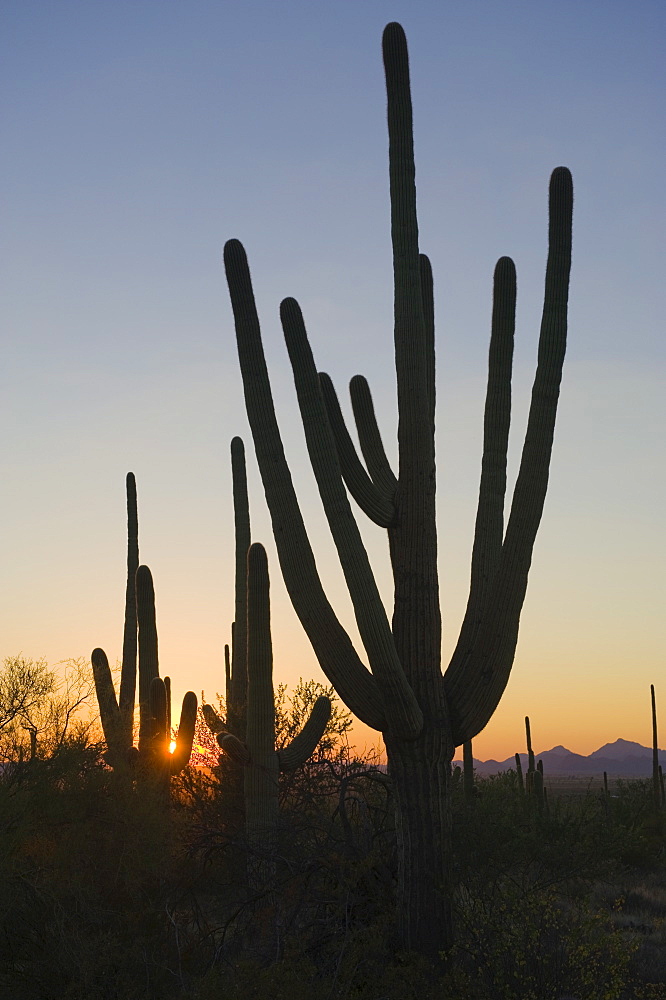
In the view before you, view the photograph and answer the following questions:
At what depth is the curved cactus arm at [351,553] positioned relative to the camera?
859 centimetres

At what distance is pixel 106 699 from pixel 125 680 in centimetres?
144

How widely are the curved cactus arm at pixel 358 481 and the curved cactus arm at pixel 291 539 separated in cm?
61

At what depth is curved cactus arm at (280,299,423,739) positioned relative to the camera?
28.2ft

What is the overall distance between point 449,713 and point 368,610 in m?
1.26

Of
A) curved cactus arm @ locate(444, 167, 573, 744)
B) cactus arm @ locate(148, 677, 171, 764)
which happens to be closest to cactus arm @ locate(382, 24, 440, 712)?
curved cactus arm @ locate(444, 167, 573, 744)

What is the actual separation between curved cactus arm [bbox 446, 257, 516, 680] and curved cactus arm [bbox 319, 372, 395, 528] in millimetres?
938

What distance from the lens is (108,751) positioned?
620 inches

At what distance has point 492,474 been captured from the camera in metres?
9.59

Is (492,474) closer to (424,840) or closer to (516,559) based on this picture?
(516,559)

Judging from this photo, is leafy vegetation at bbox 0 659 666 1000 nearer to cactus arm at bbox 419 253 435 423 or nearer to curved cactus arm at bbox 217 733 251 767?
curved cactus arm at bbox 217 733 251 767

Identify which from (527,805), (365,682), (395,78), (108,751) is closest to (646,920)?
(527,805)

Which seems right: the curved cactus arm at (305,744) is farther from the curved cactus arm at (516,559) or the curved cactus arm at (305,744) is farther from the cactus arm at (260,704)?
the curved cactus arm at (516,559)

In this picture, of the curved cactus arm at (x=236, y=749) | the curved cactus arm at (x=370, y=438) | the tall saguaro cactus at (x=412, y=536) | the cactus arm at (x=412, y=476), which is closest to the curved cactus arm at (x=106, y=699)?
the curved cactus arm at (x=236, y=749)

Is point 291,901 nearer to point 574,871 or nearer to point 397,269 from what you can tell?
point 574,871
